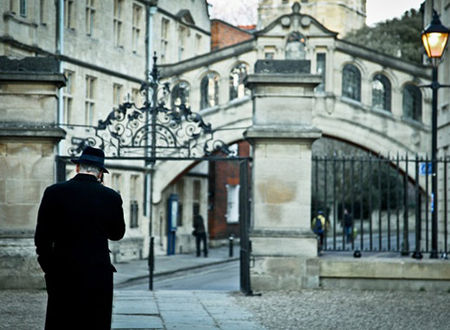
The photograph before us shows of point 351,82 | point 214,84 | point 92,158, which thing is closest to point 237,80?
point 214,84

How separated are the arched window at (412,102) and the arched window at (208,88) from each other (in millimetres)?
5728

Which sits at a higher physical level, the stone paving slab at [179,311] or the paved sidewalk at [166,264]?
the stone paving slab at [179,311]

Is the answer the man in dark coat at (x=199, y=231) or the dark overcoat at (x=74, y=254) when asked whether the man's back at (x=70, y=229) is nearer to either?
the dark overcoat at (x=74, y=254)

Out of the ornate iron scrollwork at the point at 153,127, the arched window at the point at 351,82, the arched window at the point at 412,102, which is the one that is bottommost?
the ornate iron scrollwork at the point at 153,127

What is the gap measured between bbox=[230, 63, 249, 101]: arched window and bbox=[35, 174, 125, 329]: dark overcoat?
22.1m

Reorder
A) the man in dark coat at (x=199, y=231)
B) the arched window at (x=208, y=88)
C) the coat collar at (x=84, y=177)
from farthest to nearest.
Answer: the man in dark coat at (x=199, y=231)
the arched window at (x=208, y=88)
the coat collar at (x=84, y=177)

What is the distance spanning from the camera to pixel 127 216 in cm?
3061

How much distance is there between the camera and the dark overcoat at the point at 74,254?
759cm

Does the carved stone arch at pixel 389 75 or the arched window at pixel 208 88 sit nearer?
the carved stone arch at pixel 389 75

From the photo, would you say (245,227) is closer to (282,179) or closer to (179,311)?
(282,179)

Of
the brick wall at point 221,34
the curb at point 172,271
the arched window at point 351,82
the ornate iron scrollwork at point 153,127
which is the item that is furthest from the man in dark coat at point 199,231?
the ornate iron scrollwork at point 153,127

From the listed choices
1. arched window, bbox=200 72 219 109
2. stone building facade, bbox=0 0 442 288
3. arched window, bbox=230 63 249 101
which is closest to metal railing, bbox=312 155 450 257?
stone building facade, bbox=0 0 442 288

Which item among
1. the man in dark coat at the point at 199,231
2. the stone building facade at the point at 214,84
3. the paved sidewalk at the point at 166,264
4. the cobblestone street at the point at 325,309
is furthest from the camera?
the man in dark coat at the point at 199,231

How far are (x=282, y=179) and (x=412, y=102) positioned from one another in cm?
1595
